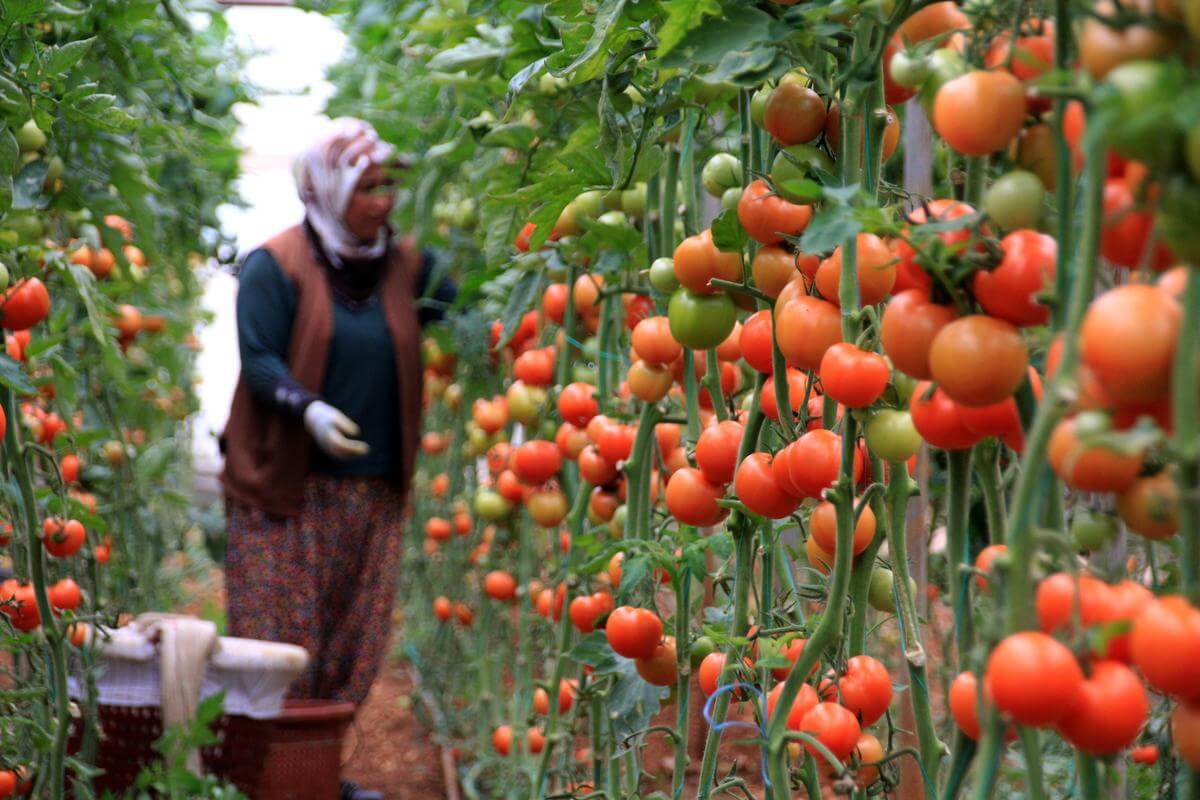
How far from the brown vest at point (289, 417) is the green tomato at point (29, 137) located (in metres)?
1.16

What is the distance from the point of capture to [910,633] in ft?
2.54

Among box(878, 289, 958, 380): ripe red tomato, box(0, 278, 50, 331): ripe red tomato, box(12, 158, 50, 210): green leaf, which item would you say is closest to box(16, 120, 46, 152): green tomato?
box(12, 158, 50, 210): green leaf

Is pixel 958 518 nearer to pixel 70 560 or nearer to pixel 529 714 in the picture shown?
pixel 70 560

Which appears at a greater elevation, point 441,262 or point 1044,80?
point 441,262

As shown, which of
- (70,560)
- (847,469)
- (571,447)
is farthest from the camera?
(70,560)

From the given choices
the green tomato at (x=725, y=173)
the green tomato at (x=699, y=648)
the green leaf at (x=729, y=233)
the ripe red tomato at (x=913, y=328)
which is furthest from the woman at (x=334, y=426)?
the ripe red tomato at (x=913, y=328)

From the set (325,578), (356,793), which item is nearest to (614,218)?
(325,578)

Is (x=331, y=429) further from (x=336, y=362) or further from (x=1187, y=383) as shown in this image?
(x=1187, y=383)

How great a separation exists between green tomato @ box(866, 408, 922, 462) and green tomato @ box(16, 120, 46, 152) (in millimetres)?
1124

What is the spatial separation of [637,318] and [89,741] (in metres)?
1.18

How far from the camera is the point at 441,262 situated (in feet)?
8.81

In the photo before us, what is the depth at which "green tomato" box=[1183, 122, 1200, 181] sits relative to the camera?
42 centimetres

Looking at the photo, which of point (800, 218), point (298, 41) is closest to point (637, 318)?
point (800, 218)

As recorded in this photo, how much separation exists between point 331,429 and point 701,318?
1593mm
